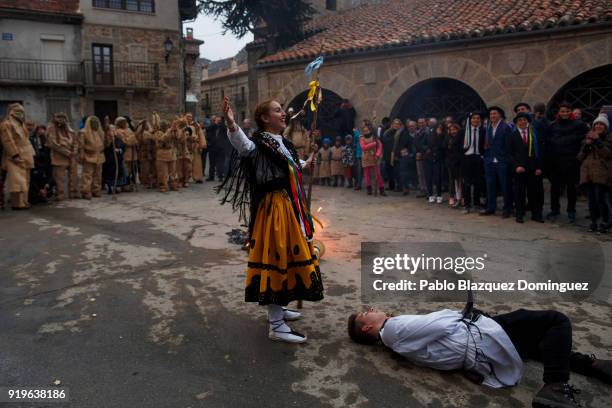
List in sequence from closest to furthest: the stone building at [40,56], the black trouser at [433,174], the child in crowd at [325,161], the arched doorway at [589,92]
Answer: the black trouser at [433,174] → the arched doorway at [589,92] → the child in crowd at [325,161] → the stone building at [40,56]

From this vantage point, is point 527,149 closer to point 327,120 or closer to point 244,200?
point 244,200

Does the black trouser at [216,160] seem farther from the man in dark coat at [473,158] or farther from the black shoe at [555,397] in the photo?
the black shoe at [555,397]

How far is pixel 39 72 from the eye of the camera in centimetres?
2375

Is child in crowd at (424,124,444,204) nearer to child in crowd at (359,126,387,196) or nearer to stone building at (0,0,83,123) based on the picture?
child in crowd at (359,126,387,196)

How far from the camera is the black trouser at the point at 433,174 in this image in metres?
10.4

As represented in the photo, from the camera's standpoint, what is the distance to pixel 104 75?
2472cm

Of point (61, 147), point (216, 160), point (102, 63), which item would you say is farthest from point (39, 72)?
point (61, 147)

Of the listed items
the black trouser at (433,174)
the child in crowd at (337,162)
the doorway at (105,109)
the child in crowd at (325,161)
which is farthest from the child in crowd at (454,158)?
the doorway at (105,109)

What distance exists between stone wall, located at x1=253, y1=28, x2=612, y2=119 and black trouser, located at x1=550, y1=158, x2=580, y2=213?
3510 millimetres

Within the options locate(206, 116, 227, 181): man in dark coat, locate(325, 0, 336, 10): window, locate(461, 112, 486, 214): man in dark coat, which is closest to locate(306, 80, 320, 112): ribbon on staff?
locate(461, 112, 486, 214): man in dark coat

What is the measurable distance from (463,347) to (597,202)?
5.66 meters

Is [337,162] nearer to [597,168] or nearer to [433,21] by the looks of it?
[433,21]

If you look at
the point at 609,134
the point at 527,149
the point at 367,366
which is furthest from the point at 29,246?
the point at 609,134

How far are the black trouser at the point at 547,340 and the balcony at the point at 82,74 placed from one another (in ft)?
80.5
